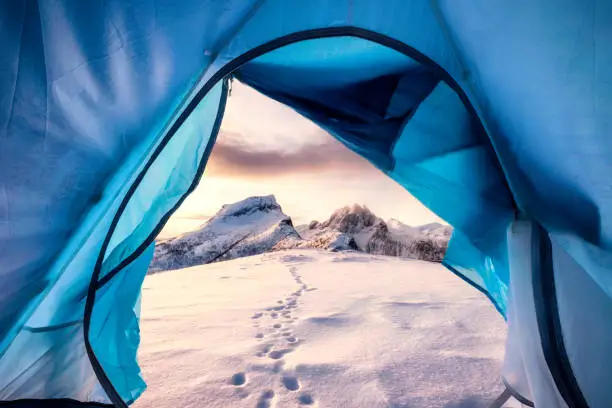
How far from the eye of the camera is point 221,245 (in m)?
11.3

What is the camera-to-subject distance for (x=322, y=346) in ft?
→ 8.40

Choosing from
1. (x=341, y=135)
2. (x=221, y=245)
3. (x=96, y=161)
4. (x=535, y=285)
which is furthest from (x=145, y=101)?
(x=221, y=245)

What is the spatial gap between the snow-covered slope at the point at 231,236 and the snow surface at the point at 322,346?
5.69 m

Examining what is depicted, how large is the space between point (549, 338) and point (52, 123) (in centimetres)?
155

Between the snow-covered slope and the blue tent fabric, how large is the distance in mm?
8943

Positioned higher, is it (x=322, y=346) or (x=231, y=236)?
(x=322, y=346)

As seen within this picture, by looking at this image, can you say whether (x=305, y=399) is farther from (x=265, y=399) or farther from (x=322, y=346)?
(x=322, y=346)

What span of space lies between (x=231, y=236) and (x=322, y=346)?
32.2ft

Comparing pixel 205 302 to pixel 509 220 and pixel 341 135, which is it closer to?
pixel 341 135

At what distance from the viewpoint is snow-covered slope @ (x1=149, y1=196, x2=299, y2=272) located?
10.6 metres

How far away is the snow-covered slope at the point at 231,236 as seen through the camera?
10.6m

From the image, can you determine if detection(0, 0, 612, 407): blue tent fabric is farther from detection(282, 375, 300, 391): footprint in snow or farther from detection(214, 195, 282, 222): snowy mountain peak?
detection(214, 195, 282, 222): snowy mountain peak

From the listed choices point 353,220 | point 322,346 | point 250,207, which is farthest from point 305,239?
point 322,346

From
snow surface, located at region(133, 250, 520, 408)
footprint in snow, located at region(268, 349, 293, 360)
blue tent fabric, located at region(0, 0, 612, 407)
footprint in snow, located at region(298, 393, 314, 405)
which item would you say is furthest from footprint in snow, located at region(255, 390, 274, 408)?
blue tent fabric, located at region(0, 0, 612, 407)
